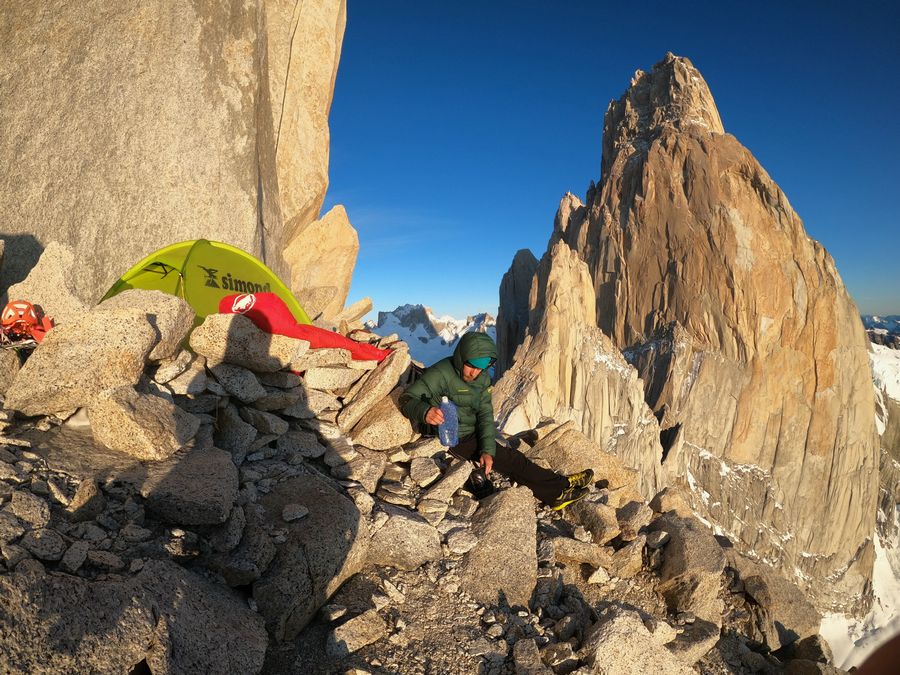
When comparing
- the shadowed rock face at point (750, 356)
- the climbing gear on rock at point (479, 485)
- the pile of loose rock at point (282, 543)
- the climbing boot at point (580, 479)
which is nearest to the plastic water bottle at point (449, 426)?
the pile of loose rock at point (282, 543)

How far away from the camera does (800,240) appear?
59781 millimetres

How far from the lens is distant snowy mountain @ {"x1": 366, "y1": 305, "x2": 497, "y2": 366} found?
17312 cm

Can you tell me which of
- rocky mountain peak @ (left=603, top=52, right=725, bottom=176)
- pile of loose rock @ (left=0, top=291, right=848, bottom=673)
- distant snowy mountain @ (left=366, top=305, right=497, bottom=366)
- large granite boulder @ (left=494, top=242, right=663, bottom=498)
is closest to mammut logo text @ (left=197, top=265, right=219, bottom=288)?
pile of loose rock @ (left=0, top=291, right=848, bottom=673)

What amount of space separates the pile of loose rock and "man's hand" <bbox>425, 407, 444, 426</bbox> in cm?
51

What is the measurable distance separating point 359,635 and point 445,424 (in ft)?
12.2

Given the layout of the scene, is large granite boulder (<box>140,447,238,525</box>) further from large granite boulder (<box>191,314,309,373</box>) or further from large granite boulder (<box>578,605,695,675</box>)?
large granite boulder (<box>578,605,695,675</box>)

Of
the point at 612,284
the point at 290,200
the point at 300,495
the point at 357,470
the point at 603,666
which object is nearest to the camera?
the point at 603,666

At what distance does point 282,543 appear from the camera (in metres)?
4.43

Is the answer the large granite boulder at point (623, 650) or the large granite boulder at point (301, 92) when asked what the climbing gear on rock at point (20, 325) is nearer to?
the large granite boulder at point (623, 650)

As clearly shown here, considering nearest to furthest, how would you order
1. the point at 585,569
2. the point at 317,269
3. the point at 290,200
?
the point at 585,569
the point at 290,200
the point at 317,269

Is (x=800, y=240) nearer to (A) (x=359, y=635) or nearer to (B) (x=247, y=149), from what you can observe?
(B) (x=247, y=149)

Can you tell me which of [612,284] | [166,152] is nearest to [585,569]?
[166,152]

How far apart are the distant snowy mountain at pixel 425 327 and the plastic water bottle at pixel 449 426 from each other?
6210 inches

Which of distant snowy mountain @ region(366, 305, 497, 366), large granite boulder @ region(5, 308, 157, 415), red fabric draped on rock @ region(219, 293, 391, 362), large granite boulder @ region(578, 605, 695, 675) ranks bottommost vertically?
large granite boulder @ region(578, 605, 695, 675)
